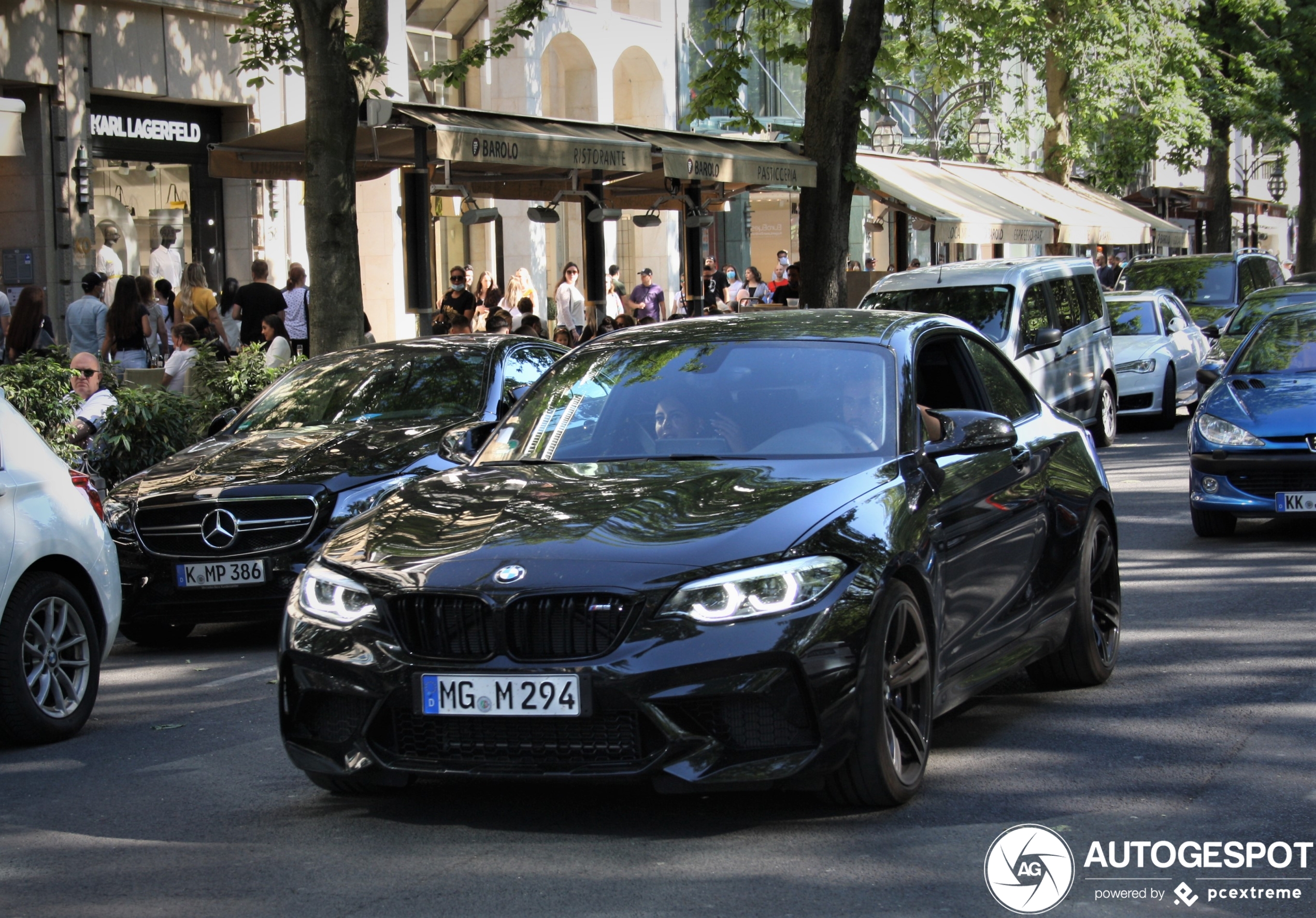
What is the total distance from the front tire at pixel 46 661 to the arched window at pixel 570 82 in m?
27.7

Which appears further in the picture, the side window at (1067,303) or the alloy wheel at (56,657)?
the side window at (1067,303)

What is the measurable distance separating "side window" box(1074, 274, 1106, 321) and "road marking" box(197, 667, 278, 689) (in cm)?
1235

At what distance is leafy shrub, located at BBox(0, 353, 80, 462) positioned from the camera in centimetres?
1259

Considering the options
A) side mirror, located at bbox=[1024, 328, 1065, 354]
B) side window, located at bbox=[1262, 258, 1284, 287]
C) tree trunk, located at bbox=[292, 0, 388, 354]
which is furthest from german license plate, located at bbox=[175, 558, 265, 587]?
side window, located at bbox=[1262, 258, 1284, 287]

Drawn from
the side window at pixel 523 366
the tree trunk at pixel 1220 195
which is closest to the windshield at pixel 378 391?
the side window at pixel 523 366

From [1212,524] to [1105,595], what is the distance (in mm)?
4691

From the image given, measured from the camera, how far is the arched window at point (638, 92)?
36.7 metres

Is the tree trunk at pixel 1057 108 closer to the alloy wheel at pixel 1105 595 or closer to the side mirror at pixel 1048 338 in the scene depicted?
the side mirror at pixel 1048 338

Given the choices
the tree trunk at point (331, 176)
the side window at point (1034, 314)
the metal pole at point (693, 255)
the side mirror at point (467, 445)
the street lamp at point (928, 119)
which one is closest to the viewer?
the side mirror at point (467, 445)

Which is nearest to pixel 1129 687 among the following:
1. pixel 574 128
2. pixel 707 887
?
pixel 707 887

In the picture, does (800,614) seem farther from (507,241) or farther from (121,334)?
(507,241)

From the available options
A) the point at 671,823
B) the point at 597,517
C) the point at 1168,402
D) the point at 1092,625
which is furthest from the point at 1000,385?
the point at 1168,402

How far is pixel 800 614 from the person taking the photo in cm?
498

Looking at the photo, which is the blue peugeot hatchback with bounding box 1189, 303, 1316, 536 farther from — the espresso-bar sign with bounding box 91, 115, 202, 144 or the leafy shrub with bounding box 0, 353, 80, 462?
the espresso-bar sign with bounding box 91, 115, 202, 144
